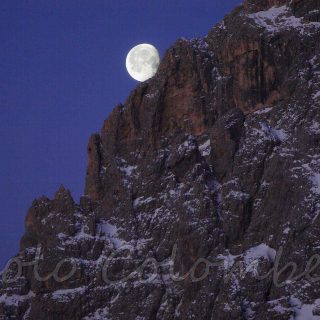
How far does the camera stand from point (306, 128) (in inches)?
4023

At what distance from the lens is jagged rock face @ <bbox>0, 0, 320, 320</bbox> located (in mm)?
92188

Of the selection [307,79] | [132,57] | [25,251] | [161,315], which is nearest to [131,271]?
[161,315]

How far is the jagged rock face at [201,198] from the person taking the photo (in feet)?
302

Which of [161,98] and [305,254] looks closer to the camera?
[305,254]

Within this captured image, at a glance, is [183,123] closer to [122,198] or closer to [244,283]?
[122,198]

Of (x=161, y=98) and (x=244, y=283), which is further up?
(x=161, y=98)

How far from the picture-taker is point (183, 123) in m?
114

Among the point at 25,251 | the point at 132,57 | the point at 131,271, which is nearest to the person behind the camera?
the point at 131,271

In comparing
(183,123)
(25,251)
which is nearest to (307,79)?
(183,123)

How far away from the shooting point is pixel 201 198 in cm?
9825

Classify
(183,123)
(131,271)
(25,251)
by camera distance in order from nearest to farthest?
(131,271)
(25,251)
(183,123)

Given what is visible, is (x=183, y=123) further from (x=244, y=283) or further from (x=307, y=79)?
(x=244, y=283)

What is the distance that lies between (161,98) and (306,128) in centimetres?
2155

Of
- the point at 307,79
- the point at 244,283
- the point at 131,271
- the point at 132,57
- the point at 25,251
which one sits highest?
the point at 132,57
